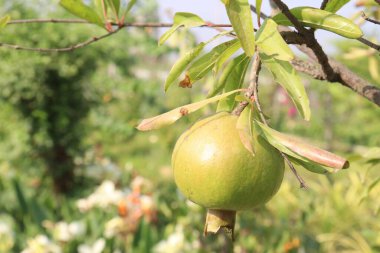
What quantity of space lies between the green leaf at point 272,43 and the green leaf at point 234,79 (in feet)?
0.34

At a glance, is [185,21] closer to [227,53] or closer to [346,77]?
[227,53]

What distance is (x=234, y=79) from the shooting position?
2.09 ft

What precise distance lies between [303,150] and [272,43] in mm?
105

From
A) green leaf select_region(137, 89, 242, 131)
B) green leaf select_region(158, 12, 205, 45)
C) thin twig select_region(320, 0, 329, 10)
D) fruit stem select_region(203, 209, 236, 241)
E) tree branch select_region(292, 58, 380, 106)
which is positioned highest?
green leaf select_region(158, 12, 205, 45)

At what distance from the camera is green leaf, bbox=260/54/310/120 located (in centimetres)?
53

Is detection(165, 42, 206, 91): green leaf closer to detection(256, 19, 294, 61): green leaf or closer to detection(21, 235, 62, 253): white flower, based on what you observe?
detection(256, 19, 294, 61): green leaf

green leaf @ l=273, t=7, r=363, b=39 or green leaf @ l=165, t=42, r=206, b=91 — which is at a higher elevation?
green leaf @ l=273, t=7, r=363, b=39

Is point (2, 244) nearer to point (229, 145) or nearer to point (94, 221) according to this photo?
point (94, 221)

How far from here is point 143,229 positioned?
2.37m

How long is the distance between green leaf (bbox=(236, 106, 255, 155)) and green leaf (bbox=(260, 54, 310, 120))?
0.04m

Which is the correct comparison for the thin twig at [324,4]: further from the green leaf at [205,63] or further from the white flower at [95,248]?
the white flower at [95,248]

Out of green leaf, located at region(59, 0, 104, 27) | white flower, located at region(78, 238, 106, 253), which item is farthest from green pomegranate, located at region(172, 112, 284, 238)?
white flower, located at region(78, 238, 106, 253)

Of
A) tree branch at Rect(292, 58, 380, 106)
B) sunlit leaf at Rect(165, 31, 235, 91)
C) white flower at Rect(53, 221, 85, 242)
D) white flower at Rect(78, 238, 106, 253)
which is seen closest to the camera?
sunlit leaf at Rect(165, 31, 235, 91)

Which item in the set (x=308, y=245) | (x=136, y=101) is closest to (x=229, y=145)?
(x=308, y=245)
